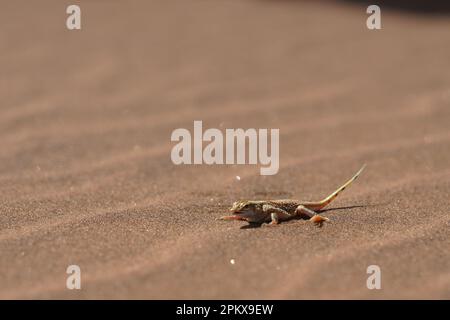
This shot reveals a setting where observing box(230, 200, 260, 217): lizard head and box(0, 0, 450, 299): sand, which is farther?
box(230, 200, 260, 217): lizard head

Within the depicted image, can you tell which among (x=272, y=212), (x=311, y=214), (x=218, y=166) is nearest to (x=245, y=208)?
(x=272, y=212)

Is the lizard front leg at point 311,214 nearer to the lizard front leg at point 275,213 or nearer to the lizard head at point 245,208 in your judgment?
the lizard front leg at point 275,213

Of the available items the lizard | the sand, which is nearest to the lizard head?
the lizard

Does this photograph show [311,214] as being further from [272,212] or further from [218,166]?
[218,166]

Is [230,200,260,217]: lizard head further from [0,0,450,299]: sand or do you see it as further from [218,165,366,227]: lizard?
[0,0,450,299]: sand

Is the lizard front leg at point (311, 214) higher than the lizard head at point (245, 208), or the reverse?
the lizard head at point (245, 208)

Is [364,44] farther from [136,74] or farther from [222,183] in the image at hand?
[222,183]

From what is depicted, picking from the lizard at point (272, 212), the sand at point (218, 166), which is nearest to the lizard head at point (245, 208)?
the lizard at point (272, 212)
